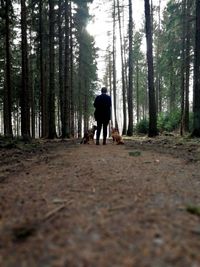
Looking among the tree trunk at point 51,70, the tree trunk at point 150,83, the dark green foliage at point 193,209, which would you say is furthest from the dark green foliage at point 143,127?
the dark green foliage at point 193,209

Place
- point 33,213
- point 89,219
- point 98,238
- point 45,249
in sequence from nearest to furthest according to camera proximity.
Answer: point 45,249 < point 98,238 < point 89,219 < point 33,213

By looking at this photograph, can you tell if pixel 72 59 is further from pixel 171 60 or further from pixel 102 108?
pixel 102 108

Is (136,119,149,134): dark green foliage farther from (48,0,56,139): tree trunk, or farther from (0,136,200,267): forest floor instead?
(0,136,200,267): forest floor

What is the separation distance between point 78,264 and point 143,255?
1.33 ft

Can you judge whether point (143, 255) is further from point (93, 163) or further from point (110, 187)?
point (93, 163)

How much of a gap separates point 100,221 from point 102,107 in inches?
356

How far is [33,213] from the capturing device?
2.92 m

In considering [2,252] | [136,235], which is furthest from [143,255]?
[2,252]

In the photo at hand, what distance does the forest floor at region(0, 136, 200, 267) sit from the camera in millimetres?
1968

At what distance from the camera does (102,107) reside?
11.5 meters

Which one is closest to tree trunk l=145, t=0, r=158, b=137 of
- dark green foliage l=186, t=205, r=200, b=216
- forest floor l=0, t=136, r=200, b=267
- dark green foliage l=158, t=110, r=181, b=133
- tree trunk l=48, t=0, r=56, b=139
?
tree trunk l=48, t=0, r=56, b=139

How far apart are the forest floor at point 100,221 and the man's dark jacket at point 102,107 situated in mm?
6787

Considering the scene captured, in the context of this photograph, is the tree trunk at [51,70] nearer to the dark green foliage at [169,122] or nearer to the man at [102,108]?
the man at [102,108]

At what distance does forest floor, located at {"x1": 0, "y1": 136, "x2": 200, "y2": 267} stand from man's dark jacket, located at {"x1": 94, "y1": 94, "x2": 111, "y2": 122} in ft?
22.3
